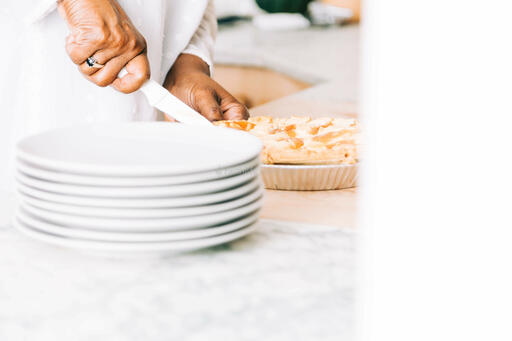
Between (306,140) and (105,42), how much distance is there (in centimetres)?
39

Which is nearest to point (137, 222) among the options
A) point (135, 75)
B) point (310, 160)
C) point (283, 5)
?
point (310, 160)

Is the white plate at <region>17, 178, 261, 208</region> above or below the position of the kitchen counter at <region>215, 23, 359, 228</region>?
above

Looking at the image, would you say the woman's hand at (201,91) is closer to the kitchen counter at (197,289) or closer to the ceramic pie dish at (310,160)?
the ceramic pie dish at (310,160)

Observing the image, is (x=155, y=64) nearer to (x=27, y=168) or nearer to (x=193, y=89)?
(x=193, y=89)

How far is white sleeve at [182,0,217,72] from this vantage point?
1.59m

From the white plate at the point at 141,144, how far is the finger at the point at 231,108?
474mm

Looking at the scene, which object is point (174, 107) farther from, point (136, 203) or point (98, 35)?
point (136, 203)

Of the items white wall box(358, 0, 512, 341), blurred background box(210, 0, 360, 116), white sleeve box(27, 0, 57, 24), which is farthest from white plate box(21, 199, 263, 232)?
blurred background box(210, 0, 360, 116)

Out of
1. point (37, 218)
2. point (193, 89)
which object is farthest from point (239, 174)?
point (193, 89)

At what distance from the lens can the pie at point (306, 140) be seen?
3.11 feet

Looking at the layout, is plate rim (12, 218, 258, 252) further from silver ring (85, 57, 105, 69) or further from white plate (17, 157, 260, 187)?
silver ring (85, 57, 105, 69)

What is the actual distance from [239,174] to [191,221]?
7 cm

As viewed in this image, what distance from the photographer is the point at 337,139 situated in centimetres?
101

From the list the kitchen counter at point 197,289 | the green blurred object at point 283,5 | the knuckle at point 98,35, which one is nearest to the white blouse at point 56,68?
the knuckle at point 98,35
